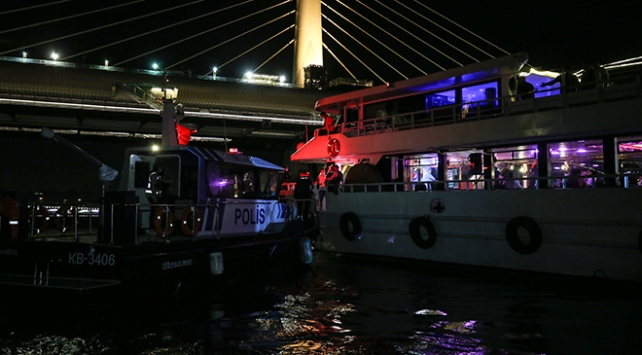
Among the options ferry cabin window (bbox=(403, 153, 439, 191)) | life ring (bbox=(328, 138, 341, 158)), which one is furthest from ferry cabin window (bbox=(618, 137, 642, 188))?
life ring (bbox=(328, 138, 341, 158))

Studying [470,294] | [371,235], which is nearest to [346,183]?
[371,235]

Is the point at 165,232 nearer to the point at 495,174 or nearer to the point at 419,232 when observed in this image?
the point at 419,232

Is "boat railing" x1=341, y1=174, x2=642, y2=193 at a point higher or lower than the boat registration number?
higher

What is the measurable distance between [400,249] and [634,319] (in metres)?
7.85

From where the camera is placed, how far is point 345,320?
8523mm

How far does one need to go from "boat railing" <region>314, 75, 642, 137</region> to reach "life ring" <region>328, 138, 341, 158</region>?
54 cm

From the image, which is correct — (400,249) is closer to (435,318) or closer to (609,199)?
(609,199)

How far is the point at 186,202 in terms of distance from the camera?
36.6 ft

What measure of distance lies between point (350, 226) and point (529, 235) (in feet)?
19.7

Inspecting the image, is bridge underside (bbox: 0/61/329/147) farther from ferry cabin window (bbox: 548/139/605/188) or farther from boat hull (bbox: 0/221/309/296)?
ferry cabin window (bbox: 548/139/605/188)

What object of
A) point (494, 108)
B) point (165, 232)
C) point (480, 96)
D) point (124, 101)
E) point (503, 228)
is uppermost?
point (124, 101)

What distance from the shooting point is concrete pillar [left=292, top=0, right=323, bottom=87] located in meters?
34.2

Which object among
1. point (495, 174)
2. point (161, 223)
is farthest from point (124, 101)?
point (495, 174)

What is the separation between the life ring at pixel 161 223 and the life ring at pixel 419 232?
789cm
